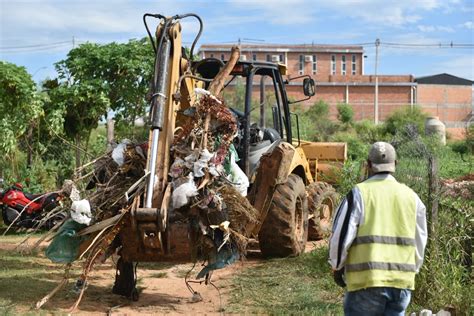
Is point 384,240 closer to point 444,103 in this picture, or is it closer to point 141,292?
point 141,292

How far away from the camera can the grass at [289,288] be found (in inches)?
314

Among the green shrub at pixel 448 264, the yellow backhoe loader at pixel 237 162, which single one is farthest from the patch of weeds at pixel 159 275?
the green shrub at pixel 448 264

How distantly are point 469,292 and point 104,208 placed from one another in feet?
12.1

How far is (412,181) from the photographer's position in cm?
830

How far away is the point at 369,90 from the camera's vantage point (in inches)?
2539

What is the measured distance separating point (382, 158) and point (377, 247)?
630 millimetres

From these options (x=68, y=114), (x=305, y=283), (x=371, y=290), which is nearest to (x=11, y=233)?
(x=68, y=114)

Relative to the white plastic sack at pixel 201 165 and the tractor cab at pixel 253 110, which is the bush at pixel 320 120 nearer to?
the tractor cab at pixel 253 110

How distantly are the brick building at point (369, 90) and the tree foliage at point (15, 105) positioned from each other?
4679cm

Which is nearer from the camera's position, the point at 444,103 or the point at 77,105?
the point at 77,105

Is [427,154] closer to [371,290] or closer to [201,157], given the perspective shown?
[201,157]

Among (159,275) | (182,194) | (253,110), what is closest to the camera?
(182,194)

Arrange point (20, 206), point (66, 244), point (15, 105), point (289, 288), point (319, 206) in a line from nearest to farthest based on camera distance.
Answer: point (66, 244) → point (289, 288) → point (319, 206) → point (20, 206) → point (15, 105)

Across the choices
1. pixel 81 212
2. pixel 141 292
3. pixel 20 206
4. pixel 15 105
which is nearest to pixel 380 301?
pixel 81 212
